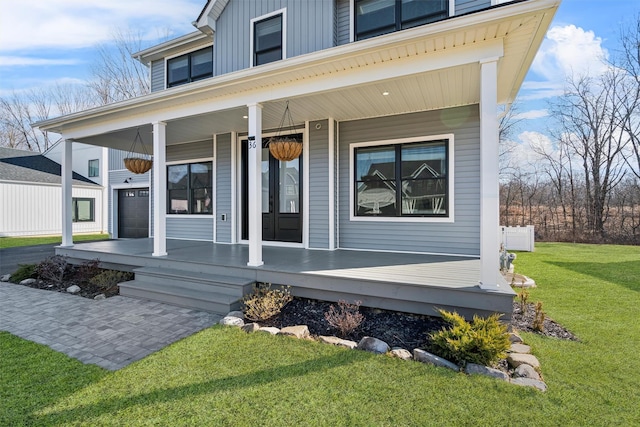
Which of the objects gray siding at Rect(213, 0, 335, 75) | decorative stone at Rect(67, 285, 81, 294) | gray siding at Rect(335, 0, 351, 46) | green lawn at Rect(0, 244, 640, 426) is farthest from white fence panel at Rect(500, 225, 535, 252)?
decorative stone at Rect(67, 285, 81, 294)

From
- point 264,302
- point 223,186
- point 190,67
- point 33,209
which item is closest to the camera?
point 264,302

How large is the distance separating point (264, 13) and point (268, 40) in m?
0.56

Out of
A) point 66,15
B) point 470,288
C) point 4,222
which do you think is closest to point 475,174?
point 470,288

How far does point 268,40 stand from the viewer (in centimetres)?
663

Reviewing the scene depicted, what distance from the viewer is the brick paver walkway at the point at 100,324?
3135mm

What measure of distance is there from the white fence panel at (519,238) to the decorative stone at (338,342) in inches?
322

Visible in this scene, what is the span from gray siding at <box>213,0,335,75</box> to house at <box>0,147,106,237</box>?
14.0 m

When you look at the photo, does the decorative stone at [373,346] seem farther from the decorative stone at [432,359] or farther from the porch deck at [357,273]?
the porch deck at [357,273]

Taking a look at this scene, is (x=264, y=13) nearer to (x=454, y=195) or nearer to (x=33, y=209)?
(x=454, y=195)

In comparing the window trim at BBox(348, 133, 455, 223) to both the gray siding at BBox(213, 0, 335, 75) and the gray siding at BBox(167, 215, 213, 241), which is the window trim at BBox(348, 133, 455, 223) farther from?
the gray siding at BBox(167, 215, 213, 241)

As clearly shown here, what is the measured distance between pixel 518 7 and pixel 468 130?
8.60 ft

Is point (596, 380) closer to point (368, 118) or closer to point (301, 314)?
point (301, 314)

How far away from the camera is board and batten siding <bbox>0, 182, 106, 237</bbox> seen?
14.4 metres

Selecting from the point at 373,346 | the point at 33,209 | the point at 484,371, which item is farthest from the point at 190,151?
the point at 33,209
